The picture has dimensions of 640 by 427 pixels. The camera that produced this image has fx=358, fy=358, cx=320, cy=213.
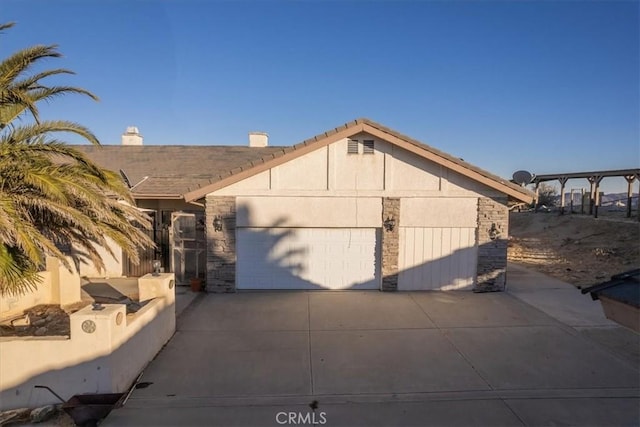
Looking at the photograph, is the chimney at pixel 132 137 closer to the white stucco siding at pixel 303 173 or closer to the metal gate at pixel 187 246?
the metal gate at pixel 187 246

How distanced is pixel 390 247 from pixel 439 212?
5.71 feet

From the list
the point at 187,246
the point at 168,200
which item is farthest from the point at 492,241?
the point at 168,200

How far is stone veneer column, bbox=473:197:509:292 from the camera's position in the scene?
10.3 meters

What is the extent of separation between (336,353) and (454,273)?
5.56 m

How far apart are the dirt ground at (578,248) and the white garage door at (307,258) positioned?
7191mm

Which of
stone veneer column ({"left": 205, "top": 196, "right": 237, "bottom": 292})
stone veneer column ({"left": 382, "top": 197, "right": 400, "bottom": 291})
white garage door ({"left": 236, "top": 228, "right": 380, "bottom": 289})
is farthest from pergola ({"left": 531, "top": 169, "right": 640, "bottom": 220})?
stone veneer column ({"left": 205, "top": 196, "right": 237, "bottom": 292})

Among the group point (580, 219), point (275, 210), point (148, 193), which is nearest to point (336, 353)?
point (275, 210)

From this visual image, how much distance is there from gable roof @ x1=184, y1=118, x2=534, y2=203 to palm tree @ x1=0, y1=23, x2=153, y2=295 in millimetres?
3384

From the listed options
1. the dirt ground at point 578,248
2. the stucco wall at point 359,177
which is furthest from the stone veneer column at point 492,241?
the dirt ground at point 578,248

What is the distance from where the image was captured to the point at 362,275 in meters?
10.6

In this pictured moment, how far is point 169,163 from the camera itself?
14219 mm

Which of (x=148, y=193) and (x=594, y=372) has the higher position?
(x=148, y=193)

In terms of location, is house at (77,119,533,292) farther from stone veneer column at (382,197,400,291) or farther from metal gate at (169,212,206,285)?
metal gate at (169,212,206,285)

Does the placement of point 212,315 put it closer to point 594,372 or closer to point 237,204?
point 237,204
